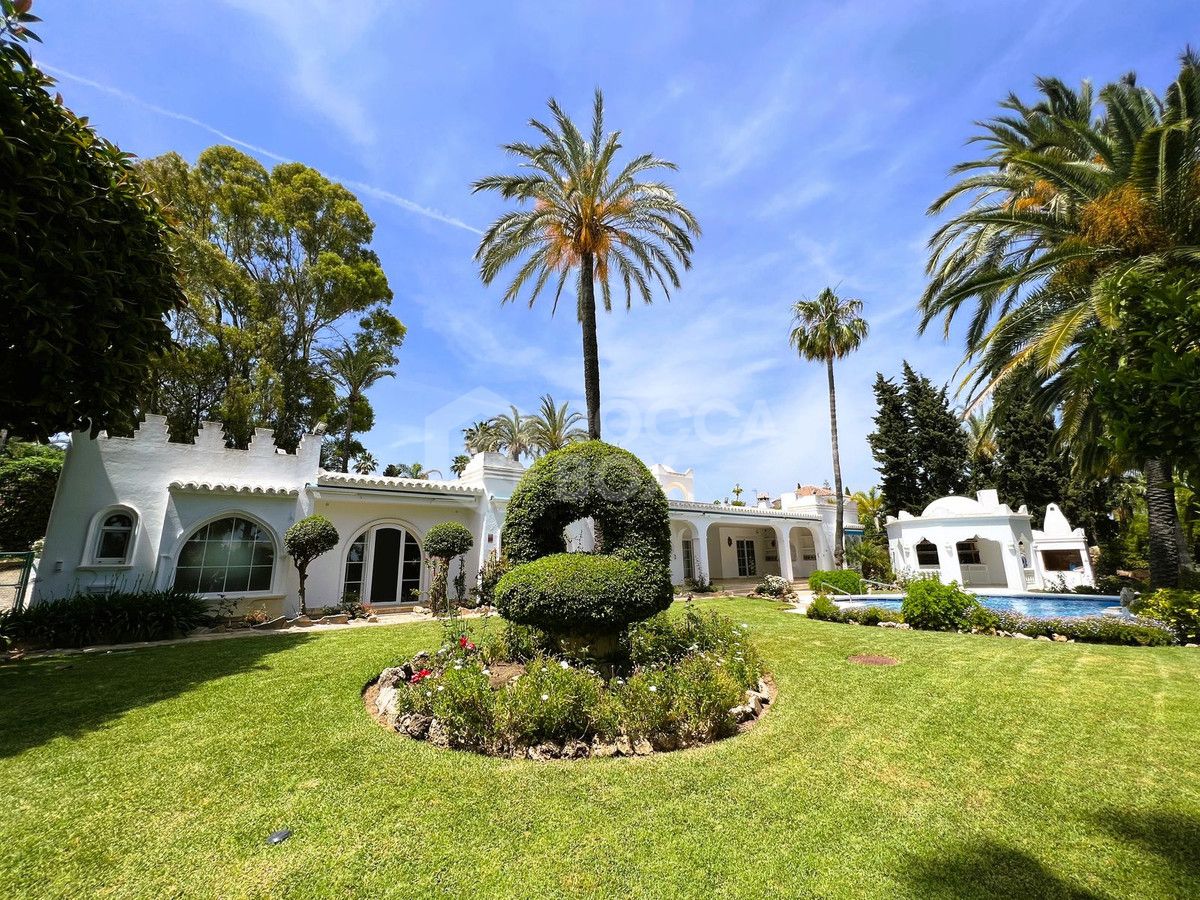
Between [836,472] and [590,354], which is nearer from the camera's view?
[590,354]

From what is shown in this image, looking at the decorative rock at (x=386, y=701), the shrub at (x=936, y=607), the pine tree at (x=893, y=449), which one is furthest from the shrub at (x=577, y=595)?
the pine tree at (x=893, y=449)

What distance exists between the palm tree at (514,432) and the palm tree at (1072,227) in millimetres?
26787

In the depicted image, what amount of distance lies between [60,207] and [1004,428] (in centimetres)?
3680

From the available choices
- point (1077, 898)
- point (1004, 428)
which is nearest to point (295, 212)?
point (1077, 898)

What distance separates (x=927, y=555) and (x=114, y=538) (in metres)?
30.5

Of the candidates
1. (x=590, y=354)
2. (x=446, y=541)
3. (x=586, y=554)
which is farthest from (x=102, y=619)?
(x=590, y=354)

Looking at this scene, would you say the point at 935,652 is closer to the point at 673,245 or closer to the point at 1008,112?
the point at 673,245

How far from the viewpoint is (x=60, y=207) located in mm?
5766

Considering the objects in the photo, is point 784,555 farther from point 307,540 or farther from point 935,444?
point 307,540

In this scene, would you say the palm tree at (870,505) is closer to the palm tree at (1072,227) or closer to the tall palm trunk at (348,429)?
the palm tree at (1072,227)

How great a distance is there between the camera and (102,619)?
10.3 metres

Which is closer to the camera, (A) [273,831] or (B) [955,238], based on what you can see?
(A) [273,831]

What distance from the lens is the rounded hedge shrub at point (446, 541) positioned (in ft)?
47.1

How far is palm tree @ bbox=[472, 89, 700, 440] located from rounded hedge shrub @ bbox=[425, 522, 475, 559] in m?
5.43
